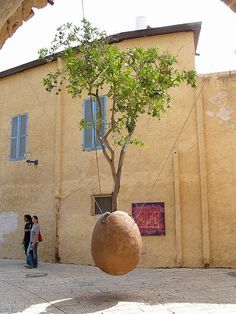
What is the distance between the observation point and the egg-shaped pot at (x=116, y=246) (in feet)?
20.7

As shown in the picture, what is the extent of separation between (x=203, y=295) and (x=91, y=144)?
6032 millimetres

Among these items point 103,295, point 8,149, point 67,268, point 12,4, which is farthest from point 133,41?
point 12,4

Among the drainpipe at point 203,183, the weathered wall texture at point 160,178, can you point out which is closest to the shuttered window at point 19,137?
the weathered wall texture at point 160,178

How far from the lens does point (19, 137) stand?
43.8 feet

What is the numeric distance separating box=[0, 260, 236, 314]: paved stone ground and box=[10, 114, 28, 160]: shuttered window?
4.23 m

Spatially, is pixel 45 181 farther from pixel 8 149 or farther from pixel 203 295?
pixel 203 295

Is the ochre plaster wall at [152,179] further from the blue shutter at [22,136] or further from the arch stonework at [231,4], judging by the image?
the arch stonework at [231,4]

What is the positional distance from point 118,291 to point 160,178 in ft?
13.5

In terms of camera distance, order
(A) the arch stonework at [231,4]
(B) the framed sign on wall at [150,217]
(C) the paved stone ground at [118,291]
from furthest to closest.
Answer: (B) the framed sign on wall at [150,217] → (C) the paved stone ground at [118,291] → (A) the arch stonework at [231,4]

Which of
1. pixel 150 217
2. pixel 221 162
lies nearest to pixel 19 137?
pixel 150 217

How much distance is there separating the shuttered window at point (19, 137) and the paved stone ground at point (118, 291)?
13.9 ft

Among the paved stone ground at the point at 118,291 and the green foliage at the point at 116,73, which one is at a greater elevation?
the green foliage at the point at 116,73

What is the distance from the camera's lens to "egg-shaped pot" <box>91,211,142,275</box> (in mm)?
6305

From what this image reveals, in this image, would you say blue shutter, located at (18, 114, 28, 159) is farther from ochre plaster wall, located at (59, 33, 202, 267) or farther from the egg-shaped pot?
the egg-shaped pot
